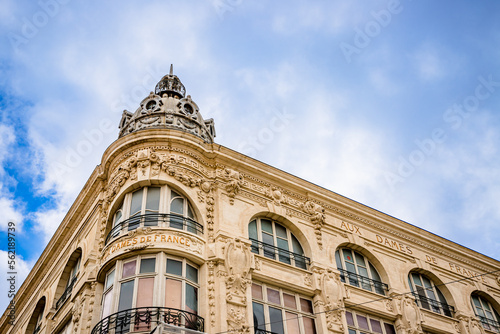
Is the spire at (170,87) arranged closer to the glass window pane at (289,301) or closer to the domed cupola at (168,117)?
the domed cupola at (168,117)

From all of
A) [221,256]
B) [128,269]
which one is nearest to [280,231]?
[221,256]

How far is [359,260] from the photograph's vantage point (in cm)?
2416

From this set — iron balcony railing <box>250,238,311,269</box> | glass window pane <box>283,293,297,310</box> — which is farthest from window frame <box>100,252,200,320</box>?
glass window pane <box>283,293,297,310</box>

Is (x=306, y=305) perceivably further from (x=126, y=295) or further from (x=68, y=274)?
(x=68, y=274)

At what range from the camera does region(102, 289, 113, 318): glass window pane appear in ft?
57.1

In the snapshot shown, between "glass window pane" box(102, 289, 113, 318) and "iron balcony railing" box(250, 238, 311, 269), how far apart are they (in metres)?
5.73

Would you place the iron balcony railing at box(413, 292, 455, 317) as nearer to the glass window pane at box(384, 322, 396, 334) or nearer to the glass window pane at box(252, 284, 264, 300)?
the glass window pane at box(384, 322, 396, 334)

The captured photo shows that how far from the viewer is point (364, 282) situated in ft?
75.6

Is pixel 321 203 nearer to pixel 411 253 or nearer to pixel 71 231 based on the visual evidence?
pixel 411 253

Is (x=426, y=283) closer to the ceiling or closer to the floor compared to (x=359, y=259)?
closer to the floor

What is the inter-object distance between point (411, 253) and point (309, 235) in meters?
6.45

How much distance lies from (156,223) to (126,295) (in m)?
2.91

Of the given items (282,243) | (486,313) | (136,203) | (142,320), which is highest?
(136,203)

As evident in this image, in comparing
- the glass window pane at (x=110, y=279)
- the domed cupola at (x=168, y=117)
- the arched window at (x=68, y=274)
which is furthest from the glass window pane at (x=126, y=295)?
the domed cupola at (x=168, y=117)
